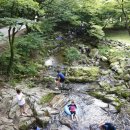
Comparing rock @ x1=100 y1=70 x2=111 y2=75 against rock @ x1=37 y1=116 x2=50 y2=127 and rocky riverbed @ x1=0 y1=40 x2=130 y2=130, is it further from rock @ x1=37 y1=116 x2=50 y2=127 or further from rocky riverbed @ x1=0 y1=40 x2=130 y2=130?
rock @ x1=37 y1=116 x2=50 y2=127

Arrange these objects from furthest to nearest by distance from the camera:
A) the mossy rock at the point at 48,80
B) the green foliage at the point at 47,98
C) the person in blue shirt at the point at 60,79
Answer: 1. the mossy rock at the point at 48,80
2. the person in blue shirt at the point at 60,79
3. the green foliage at the point at 47,98

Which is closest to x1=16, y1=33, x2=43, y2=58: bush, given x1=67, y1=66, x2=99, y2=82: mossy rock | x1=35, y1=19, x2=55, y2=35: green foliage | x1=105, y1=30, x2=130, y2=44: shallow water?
x1=35, y1=19, x2=55, y2=35: green foliage

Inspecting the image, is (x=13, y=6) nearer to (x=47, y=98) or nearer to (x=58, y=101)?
(x=47, y=98)

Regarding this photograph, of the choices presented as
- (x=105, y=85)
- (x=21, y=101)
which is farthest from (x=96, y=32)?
(x=21, y=101)

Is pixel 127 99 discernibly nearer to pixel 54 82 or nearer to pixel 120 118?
pixel 120 118

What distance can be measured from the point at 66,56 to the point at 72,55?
0.56 metres

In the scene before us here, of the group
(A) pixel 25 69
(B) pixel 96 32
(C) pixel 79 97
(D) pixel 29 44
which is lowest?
(C) pixel 79 97

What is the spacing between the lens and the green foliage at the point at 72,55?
2391 centimetres

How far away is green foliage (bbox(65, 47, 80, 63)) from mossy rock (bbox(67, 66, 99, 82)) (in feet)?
6.98

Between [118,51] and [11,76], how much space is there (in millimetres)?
11502

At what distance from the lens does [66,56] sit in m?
24.3

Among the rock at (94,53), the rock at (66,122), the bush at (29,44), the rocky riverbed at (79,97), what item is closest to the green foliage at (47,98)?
the rocky riverbed at (79,97)

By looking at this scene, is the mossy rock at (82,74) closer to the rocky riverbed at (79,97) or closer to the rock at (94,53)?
the rocky riverbed at (79,97)

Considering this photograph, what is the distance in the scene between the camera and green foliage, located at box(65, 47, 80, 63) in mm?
23911
